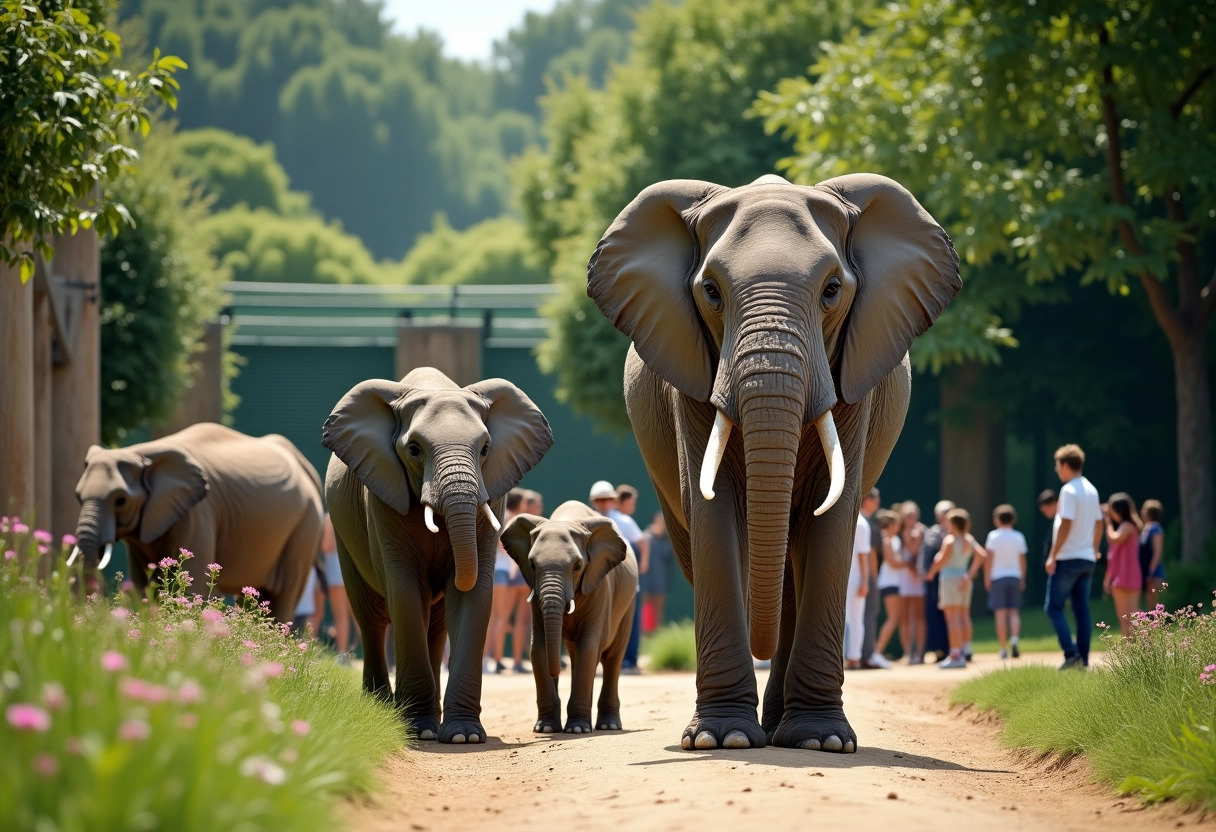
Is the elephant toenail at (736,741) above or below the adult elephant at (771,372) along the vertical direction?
below

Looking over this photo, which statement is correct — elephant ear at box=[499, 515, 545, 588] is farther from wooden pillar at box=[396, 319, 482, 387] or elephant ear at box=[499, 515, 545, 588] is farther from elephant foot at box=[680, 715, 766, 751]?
wooden pillar at box=[396, 319, 482, 387]

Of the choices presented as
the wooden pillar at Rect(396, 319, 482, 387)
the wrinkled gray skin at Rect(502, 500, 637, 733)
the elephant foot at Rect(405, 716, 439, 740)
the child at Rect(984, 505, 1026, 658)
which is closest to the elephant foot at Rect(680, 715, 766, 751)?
the elephant foot at Rect(405, 716, 439, 740)

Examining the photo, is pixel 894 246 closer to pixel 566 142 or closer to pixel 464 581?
pixel 464 581

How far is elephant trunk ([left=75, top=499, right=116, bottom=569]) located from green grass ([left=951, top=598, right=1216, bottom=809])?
25.4 feet

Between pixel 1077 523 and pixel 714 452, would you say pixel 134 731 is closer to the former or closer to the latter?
pixel 714 452

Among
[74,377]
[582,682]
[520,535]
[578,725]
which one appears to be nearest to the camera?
[578,725]

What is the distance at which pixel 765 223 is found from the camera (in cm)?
881

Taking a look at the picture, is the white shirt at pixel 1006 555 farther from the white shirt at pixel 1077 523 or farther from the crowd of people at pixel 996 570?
the white shirt at pixel 1077 523

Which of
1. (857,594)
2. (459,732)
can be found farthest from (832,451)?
(857,594)

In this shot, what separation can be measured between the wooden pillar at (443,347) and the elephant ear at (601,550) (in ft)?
67.4

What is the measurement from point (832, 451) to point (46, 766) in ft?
17.2

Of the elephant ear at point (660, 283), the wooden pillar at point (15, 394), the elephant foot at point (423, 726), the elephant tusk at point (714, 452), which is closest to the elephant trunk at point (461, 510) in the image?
the elephant foot at point (423, 726)

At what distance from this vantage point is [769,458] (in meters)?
8.26

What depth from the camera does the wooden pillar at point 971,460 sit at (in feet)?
97.3
